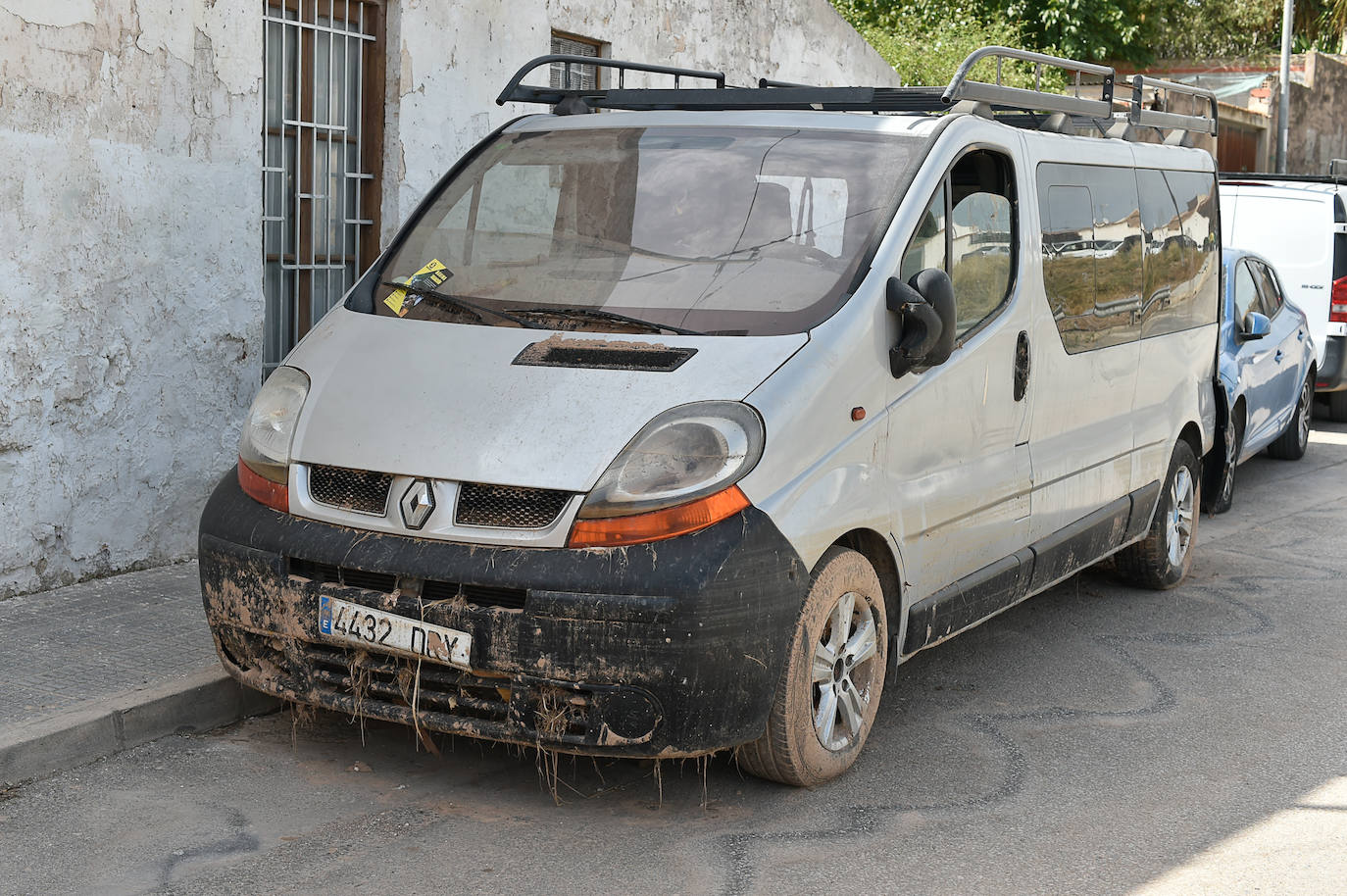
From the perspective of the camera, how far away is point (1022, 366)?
555 cm

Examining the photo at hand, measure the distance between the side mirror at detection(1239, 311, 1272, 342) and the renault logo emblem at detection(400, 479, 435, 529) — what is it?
660 centimetres

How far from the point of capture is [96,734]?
15.7ft

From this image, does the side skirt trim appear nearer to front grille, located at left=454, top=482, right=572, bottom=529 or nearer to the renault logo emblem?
front grille, located at left=454, top=482, right=572, bottom=529

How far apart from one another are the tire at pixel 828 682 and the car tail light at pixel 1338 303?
1002 centimetres

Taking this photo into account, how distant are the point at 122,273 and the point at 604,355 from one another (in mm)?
3145

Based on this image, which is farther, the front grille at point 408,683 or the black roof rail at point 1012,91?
the black roof rail at point 1012,91

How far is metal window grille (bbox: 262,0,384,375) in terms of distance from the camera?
25.5ft

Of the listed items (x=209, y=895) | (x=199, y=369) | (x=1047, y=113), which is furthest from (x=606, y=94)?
(x=209, y=895)

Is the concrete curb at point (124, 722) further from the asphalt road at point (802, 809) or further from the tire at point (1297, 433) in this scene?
the tire at point (1297, 433)

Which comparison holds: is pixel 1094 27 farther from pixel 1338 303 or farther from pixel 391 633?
pixel 391 633

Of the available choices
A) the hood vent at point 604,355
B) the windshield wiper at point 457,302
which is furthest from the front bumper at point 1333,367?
the hood vent at point 604,355

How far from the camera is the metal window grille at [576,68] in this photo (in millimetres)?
9922

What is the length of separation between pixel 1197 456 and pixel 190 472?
4930 millimetres

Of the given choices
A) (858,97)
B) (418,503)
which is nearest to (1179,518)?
(858,97)
